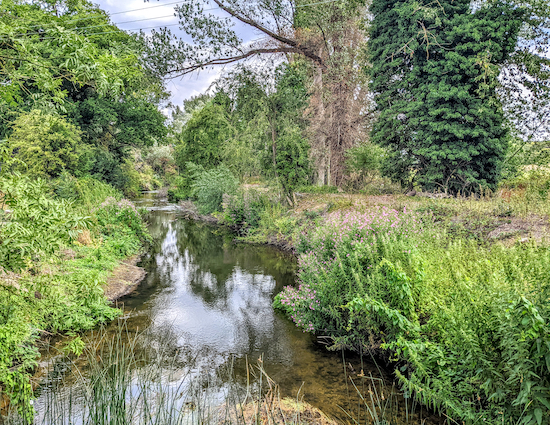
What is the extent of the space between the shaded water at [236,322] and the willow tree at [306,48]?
750 centimetres

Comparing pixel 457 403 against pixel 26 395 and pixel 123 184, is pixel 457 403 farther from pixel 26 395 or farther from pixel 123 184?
pixel 123 184

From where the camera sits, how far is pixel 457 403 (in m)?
3.27

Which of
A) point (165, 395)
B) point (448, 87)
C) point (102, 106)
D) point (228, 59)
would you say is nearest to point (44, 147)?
point (102, 106)

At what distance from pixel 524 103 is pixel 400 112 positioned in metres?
4.50

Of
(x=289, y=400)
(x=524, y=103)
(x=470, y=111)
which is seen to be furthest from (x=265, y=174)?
(x=289, y=400)

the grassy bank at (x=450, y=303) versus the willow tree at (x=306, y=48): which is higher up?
the willow tree at (x=306, y=48)

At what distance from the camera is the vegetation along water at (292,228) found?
121 inches

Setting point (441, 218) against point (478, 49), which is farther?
point (478, 49)

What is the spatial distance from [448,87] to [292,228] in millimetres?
8093

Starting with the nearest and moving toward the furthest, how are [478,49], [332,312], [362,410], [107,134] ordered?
1. [362,410]
2. [332,312]
3. [478,49]
4. [107,134]

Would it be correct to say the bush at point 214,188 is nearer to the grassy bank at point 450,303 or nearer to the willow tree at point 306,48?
the willow tree at point 306,48

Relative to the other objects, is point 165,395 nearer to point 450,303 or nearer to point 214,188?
point 450,303

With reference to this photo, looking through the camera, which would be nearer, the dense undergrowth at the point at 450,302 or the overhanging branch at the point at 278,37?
the dense undergrowth at the point at 450,302

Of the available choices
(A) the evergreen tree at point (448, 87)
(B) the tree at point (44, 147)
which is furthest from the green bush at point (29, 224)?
(A) the evergreen tree at point (448, 87)
